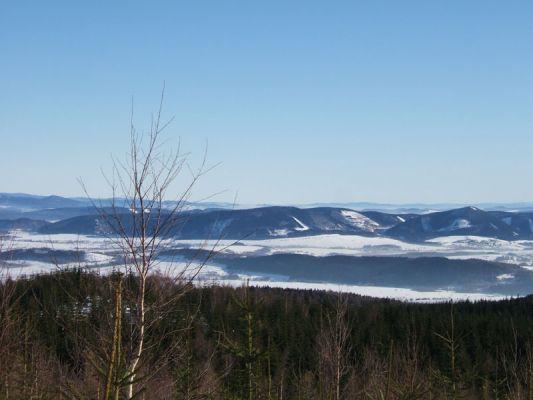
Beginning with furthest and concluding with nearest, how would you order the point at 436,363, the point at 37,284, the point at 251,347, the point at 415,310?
the point at 415,310 → the point at 37,284 → the point at 436,363 → the point at 251,347

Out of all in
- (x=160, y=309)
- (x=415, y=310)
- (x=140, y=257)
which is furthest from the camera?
(x=415, y=310)

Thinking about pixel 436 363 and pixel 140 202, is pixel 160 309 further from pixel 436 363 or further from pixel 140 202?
pixel 436 363

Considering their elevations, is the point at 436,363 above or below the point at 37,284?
below

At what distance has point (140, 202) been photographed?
25.4ft

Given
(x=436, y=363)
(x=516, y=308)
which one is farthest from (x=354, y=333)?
(x=516, y=308)

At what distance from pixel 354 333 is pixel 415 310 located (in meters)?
12.2

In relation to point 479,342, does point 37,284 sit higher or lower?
higher

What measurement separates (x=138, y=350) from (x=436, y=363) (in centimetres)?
6064

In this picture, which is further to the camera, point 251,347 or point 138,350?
point 251,347

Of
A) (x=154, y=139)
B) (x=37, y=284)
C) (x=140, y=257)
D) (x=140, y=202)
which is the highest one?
(x=154, y=139)

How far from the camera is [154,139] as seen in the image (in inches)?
330

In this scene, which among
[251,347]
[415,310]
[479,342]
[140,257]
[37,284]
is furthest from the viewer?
[415,310]

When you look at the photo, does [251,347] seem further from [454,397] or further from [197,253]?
[197,253]

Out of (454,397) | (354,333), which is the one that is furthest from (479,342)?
(454,397)
